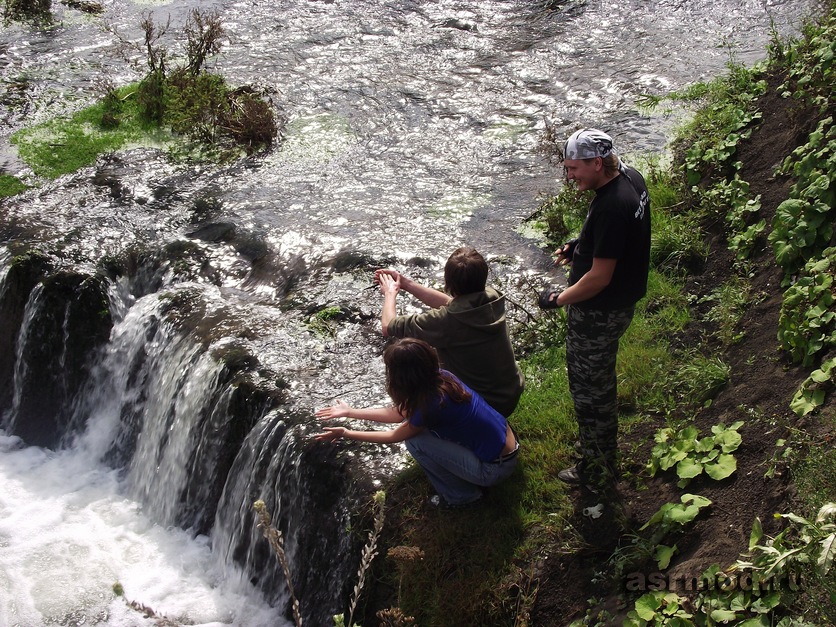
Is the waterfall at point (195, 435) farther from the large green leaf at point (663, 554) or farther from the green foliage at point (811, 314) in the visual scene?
the green foliage at point (811, 314)

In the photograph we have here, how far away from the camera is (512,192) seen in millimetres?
9289

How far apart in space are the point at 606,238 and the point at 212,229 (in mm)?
6097

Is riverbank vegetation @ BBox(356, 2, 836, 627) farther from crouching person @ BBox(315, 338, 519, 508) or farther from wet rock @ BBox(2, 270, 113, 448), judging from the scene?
wet rock @ BBox(2, 270, 113, 448)

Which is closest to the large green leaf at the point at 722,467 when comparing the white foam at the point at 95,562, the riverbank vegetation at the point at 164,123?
the white foam at the point at 95,562

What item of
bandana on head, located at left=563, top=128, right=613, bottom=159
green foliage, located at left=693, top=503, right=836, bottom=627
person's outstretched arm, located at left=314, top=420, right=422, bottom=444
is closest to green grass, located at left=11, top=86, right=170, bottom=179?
person's outstretched arm, located at left=314, top=420, right=422, bottom=444

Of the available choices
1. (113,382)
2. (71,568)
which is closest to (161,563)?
(71,568)

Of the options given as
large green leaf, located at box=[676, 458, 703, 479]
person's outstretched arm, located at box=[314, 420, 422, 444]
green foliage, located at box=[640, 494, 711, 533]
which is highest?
person's outstretched arm, located at box=[314, 420, 422, 444]

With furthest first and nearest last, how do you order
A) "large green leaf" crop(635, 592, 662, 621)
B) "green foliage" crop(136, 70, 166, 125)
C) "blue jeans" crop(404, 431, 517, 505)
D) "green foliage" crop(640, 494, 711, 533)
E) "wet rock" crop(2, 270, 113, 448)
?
"green foliage" crop(136, 70, 166, 125)
"wet rock" crop(2, 270, 113, 448)
"blue jeans" crop(404, 431, 517, 505)
"green foliage" crop(640, 494, 711, 533)
"large green leaf" crop(635, 592, 662, 621)

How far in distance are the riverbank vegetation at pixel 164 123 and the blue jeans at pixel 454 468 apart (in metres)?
6.63

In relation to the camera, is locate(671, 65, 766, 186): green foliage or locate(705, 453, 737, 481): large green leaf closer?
locate(705, 453, 737, 481): large green leaf

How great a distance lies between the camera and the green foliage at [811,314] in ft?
16.4

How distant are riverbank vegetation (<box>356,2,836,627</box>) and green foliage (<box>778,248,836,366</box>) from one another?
1 centimetres

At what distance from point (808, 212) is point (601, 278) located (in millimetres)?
2484

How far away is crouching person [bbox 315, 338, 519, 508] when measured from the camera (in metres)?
4.75
